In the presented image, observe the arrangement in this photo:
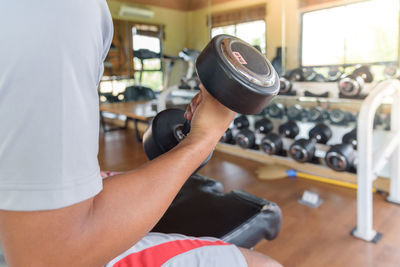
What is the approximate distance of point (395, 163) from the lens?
201 cm

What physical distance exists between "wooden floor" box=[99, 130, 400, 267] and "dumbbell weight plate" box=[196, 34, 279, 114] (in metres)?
1.16

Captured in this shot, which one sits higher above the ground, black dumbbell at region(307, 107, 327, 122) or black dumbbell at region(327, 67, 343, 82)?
black dumbbell at region(327, 67, 343, 82)

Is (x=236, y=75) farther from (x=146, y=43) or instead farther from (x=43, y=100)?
(x=146, y=43)

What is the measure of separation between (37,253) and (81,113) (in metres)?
0.18

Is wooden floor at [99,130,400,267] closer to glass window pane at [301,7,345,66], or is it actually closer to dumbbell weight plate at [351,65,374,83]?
dumbbell weight plate at [351,65,374,83]

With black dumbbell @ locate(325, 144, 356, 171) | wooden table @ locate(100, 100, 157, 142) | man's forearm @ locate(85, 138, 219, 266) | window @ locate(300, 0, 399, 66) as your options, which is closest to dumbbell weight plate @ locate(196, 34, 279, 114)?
man's forearm @ locate(85, 138, 219, 266)

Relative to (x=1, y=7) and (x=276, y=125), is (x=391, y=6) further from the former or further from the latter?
(x=1, y=7)

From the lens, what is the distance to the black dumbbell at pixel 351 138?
6.94 ft

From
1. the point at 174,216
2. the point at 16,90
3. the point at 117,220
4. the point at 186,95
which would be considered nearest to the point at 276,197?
the point at 174,216

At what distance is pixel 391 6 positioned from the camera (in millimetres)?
2611

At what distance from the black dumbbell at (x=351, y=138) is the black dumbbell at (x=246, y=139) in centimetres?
71

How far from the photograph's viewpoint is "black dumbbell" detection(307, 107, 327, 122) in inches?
98.3

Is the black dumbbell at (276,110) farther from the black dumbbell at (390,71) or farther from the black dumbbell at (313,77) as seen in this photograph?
the black dumbbell at (390,71)

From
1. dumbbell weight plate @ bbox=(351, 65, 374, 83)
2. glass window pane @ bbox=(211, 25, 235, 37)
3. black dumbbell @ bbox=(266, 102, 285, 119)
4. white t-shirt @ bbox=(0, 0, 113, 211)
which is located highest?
glass window pane @ bbox=(211, 25, 235, 37)
